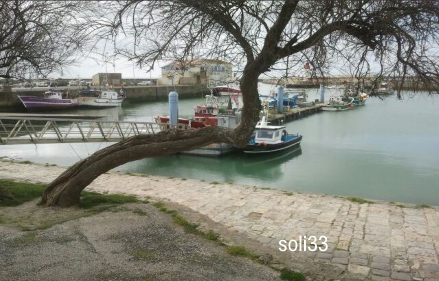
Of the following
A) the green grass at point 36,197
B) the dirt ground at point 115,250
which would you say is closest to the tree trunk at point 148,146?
the green grass at point 36,197

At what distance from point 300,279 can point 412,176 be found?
15.2 meters

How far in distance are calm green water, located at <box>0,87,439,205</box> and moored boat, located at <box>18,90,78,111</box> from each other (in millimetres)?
17944

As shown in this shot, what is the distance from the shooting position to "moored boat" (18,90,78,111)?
39.7 m

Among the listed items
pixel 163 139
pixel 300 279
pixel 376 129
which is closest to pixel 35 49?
pixel 163 139

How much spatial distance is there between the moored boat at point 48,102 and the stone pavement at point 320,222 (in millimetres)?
30390

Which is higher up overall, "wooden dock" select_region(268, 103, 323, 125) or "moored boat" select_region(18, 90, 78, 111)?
"moored boat" select_region(18, 90, 78, 111)

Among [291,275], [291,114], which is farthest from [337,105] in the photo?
[291,275]

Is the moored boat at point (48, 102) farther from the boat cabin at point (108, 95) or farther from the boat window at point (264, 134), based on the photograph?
the boat window at point (264, 134)

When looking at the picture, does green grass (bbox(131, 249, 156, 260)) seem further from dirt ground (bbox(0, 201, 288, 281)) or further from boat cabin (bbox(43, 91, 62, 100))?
boat cabin (bbox(43, 91, 62, 100))

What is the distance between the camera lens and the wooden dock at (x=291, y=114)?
34.9m

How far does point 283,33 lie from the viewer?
4.95m

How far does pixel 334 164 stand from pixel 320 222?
13149 millimetres

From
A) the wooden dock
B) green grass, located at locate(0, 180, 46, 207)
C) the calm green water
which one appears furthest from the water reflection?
the wooden dock

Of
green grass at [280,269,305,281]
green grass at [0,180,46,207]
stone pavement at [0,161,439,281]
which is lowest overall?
stone pavement at [0,161,439,281]
